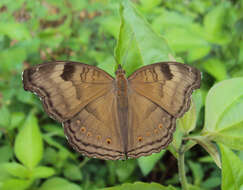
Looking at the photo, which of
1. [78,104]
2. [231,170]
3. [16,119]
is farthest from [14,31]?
[231,170]

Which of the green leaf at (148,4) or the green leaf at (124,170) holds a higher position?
the green leaf at (148,4)

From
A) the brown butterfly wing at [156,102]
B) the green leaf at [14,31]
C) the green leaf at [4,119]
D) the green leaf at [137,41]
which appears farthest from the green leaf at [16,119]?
the green leaf at [137,41]

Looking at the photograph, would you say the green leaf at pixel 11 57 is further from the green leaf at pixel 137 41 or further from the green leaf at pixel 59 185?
the green leaf at pixel 137 41

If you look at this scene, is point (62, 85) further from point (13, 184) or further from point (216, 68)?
point (216, 68)

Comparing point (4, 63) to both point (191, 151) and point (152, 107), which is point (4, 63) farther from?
point (191, 151)

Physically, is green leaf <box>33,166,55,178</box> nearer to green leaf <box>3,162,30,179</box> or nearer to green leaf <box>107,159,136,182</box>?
green leaf <box>3,162,30,179</box>

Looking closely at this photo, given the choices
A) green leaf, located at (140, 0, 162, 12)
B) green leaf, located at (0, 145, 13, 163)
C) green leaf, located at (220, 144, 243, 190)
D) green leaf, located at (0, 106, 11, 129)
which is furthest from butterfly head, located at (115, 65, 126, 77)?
green leaf, located at (140, 0, 162, 12)

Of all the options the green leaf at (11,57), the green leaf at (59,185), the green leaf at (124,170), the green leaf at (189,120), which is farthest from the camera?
the green leaf at (11,57)

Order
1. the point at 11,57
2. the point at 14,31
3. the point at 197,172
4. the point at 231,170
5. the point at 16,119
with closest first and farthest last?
the point at 231,170 → the point at 197,172 → the point at 16,119 → the point at 11,57 → the point at 14,31
